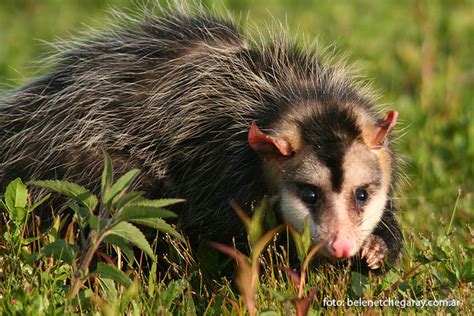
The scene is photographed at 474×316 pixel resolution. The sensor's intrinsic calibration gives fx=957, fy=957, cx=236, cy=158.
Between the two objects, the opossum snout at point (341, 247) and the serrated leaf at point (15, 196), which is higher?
the opossum snout at point (341, 247)

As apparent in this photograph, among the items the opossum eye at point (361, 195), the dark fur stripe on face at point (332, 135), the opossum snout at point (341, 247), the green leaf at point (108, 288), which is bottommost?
the green leaf at point (108, 288)

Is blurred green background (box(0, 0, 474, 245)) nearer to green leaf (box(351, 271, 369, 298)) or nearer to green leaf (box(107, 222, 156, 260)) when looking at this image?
green leaf (box(351, 271, 369, 298))

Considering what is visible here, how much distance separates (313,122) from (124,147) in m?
0.86

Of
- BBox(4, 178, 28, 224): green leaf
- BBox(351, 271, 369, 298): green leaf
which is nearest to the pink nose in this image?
BBox(351, 271, 369, 298): green leaf

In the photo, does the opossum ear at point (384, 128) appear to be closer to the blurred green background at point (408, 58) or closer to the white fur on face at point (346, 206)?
the white fur on face at point (346, 206)

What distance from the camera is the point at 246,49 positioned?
4.23m

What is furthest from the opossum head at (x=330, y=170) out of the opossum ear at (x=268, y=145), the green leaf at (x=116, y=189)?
the green leaf at (x=116, y=189)

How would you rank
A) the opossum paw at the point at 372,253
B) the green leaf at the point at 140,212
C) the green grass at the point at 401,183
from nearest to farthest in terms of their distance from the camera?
the green leaf at the point at 140,212
the green grass at the point at 401,183
the opossum paw at the point at 372,253

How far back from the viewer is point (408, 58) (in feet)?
21.9

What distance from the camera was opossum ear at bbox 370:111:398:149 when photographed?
3654 mm

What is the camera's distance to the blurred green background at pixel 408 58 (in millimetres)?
4938

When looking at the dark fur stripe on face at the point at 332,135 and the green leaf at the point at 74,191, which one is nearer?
the green leaf at the point at 74,191

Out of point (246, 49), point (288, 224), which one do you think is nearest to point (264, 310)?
point (288, 224)

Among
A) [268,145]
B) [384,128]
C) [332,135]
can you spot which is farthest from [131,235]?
[384,128]
